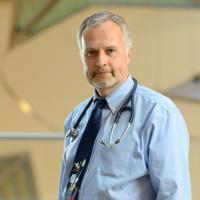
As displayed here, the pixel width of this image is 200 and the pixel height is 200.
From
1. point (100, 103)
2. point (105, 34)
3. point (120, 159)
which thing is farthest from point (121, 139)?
point (105, 34)

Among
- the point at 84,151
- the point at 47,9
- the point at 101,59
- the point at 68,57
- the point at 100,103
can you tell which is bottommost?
the point at 68,57

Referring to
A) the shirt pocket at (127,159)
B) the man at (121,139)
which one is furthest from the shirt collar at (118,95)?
the shirt pocket at (127,159)

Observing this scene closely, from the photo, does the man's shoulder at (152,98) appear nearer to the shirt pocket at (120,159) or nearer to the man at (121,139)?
the man at (121,139)

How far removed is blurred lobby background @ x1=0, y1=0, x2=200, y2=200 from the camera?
751 cm

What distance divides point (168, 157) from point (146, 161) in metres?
0.06

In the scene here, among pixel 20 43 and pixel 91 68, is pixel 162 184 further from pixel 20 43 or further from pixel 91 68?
pixel 20 43

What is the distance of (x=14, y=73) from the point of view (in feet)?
25.5

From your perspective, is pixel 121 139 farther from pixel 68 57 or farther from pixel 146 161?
pixel 68 57

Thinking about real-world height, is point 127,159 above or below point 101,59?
below

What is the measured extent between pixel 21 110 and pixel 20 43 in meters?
0.91

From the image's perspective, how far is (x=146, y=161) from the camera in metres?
1.49

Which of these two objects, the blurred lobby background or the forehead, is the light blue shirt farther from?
the blurred lobby background

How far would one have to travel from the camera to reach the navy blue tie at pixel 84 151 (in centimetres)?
157

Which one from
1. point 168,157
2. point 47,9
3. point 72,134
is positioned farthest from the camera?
point 47,9
